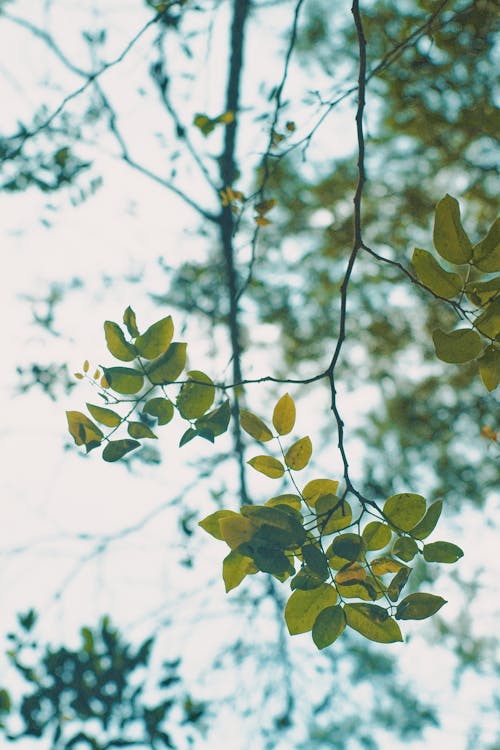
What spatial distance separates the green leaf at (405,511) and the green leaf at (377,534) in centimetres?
3

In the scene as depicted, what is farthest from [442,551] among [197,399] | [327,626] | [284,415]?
[197,399]

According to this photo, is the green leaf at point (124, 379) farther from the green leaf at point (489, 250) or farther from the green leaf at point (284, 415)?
the green leaf at point (489, 250)

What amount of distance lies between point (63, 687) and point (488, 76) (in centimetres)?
274

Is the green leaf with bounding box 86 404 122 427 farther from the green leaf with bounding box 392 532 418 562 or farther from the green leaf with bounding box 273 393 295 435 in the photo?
the green leaf with bounding box 392 532 418 562

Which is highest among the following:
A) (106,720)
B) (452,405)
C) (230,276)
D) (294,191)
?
(294,191)

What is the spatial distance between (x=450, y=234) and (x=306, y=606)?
0.53 metres

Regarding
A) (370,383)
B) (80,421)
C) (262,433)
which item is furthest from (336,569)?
(370,383)

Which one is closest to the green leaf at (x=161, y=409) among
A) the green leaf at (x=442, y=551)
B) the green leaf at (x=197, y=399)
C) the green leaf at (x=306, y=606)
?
the green leaf at (x=197, y=399)

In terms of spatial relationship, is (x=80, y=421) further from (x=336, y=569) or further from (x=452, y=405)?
(x=452, y=405)

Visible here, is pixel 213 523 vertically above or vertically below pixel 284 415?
below

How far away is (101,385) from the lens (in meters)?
1.01

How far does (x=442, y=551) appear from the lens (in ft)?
2.90

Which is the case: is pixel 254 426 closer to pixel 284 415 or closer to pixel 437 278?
pixel 284 415

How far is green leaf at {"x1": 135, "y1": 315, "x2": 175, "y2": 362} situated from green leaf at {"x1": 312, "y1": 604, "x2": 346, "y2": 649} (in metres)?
0.42
